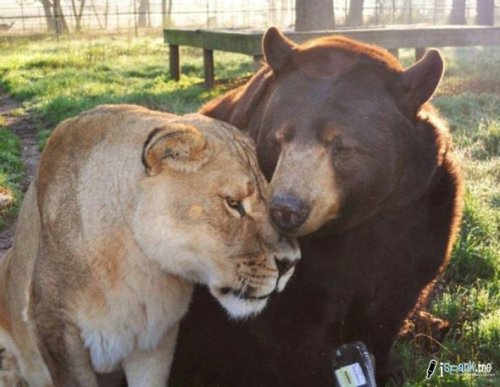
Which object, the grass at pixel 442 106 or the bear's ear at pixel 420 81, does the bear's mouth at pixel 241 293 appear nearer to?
the bear's ear at pixel 420 81

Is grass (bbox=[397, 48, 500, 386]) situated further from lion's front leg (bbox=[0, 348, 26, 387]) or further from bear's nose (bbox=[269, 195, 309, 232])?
lion's front leg (bbox=[0, 348, 26, 387])

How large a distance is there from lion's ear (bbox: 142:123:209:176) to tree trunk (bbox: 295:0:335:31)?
9.04m

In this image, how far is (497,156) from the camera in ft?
21.5

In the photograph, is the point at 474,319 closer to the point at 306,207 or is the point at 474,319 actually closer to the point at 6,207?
the point at 306,207

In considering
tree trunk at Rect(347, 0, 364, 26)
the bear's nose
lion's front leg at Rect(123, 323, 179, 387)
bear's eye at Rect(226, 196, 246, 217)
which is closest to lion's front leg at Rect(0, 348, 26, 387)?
lion's front leg at Rect(123, 323, 179, 387)

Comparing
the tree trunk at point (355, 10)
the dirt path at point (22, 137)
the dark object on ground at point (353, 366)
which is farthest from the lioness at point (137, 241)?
the tree trunk at point (355, 10)

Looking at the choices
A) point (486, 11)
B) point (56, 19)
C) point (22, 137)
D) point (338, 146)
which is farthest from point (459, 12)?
point (338, 146)

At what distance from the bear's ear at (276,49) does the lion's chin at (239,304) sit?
88 cm

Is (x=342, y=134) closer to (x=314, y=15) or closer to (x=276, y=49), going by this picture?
(x=276, y=49)

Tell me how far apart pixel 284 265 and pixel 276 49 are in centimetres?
86

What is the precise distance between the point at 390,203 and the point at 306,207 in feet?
1.59

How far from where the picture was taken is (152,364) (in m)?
3.00

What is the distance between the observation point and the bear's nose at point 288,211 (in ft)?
8.22

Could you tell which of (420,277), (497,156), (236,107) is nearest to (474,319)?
(420,277)
